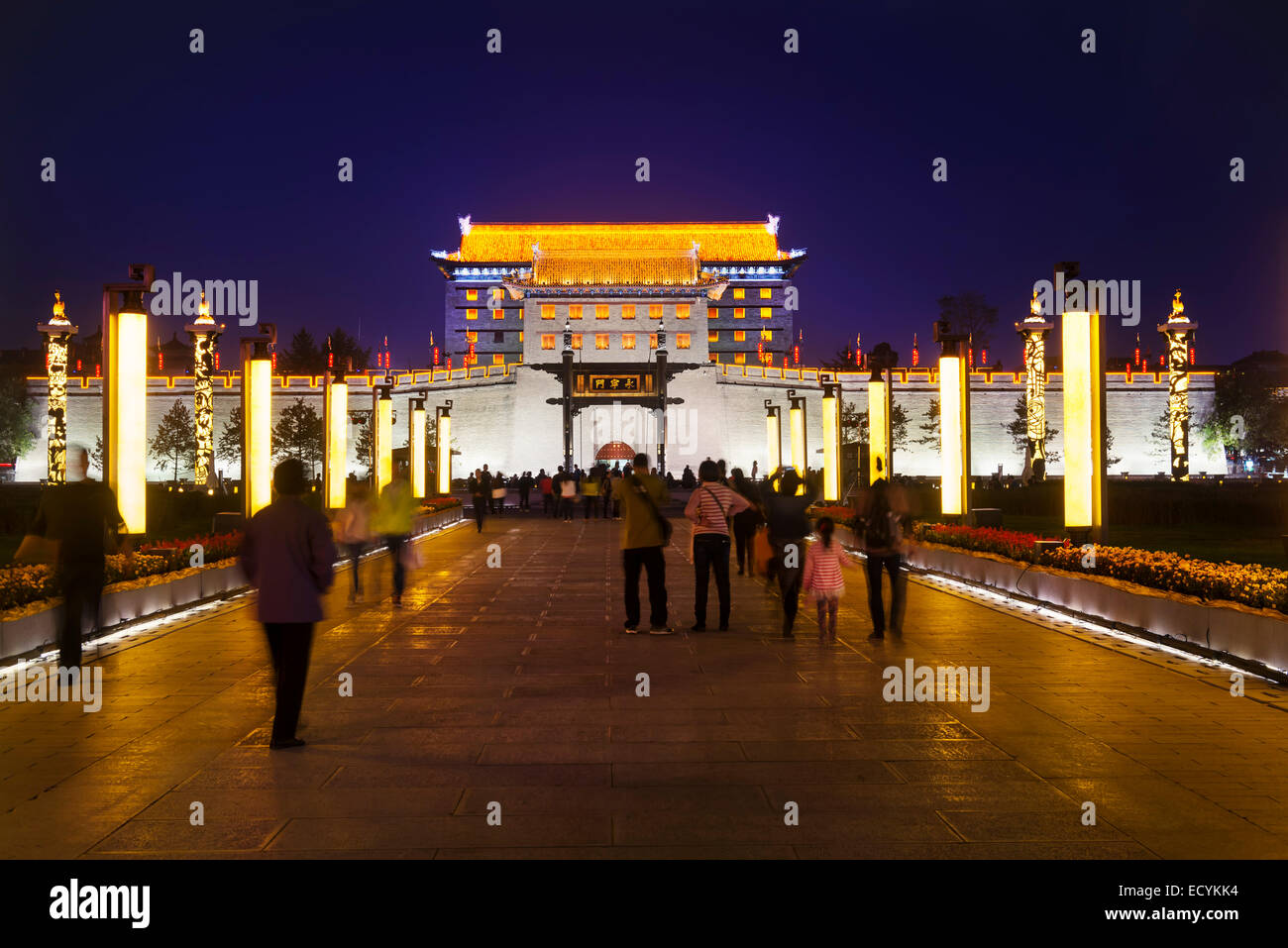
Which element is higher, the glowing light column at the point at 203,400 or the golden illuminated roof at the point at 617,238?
the golden illuminated roof at the point at 617,238

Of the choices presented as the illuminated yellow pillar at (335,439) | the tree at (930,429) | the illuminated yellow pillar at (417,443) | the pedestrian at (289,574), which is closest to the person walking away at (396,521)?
the pedestrian at (289,574)

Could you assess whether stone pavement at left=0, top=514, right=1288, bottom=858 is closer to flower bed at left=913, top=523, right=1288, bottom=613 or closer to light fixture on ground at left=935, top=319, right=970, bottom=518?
flower bed at left=913, top=523, right=1288, bottom=613

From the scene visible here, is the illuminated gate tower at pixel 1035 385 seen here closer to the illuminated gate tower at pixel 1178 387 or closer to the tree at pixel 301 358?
the illuminated gate tower at pixel 1178 387

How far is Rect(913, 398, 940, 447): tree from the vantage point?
5441 centimetres

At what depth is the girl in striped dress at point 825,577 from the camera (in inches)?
363

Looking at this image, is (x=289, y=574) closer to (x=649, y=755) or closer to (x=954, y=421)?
(x=649, y=755)

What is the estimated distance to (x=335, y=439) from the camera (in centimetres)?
2177

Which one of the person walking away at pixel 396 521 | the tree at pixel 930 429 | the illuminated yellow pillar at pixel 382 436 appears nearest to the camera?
the person walking away at pixel 396 521

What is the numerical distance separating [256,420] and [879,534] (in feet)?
31.7

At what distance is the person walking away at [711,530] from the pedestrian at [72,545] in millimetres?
4435

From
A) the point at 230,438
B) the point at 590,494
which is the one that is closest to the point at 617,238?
the point at 230,438

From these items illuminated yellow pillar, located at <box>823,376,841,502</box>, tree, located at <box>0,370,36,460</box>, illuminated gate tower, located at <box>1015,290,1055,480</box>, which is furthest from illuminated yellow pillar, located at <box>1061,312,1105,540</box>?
tree, located at <box>0,370,36,460</box>

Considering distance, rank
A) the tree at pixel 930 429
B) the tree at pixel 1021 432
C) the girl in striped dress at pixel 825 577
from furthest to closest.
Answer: the tree at pixel 930 429, the tree at pixel 1021 432, the girl in striped dress at pixel 825 577

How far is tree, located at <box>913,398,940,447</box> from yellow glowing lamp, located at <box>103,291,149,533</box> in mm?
46549
